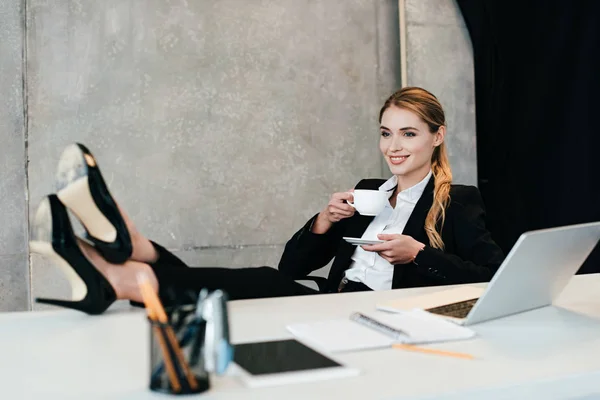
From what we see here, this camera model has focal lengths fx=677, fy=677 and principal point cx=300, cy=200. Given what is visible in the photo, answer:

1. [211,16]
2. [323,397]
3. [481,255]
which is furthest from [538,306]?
[211,16]

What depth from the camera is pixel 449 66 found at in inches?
144

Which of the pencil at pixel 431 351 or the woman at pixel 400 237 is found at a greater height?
the woman at pixel 400 237

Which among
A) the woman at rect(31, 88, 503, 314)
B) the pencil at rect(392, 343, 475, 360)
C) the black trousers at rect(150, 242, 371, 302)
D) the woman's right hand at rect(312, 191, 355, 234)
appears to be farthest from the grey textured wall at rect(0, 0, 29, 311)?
the pencil at rect(392, 343, 475, 360)

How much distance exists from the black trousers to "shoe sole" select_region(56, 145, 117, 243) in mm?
156

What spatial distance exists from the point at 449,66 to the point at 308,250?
1.56 metres

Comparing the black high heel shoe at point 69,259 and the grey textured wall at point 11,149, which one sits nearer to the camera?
the black high heel shoe at point 69,259

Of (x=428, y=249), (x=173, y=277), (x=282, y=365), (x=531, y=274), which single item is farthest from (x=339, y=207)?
(x=282, y=365)

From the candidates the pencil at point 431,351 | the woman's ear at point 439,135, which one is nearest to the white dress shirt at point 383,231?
the woman's ear at point 439,135

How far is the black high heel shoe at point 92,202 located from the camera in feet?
4.37

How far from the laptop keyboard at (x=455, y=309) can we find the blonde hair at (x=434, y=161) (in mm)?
1049

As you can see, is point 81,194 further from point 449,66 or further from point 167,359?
point 449,66

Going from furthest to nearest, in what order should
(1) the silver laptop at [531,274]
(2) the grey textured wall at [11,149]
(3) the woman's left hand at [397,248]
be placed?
(2) the grey textured wall at [11,149]
(3) the woman's left hand at [397,248]
(1) the silver laptop at [531,274]

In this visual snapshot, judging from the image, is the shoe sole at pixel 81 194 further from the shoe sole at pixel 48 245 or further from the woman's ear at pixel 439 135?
the woman's ear at pixel 439 135

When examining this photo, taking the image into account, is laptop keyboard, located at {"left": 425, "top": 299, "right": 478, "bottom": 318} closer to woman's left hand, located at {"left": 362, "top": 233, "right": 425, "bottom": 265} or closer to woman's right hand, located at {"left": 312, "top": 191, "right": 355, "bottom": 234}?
woman's left hand, located at {"left": 362, "top": 233, "right": 425, "bottom": 265}
